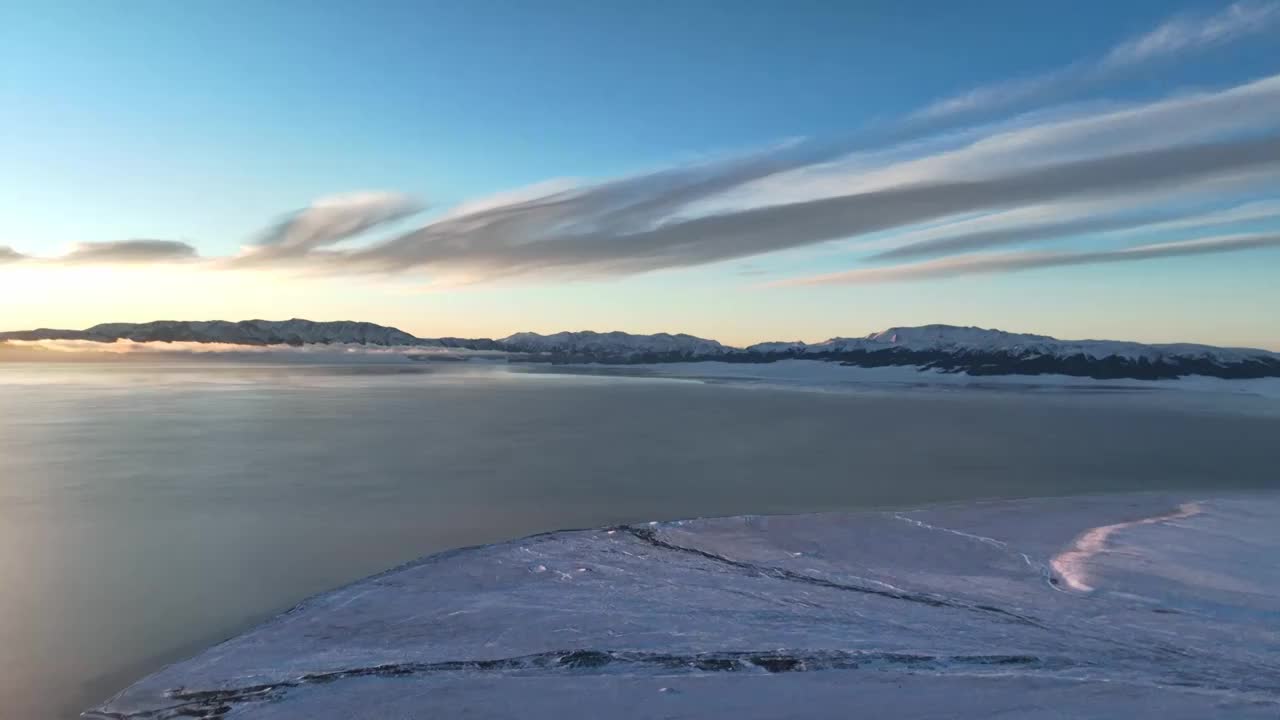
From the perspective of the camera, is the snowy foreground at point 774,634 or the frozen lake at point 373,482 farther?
the frozen lake at point 373,482

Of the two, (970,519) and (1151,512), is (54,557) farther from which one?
(1151,512)

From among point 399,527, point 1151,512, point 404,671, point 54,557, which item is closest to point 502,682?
point 404,671

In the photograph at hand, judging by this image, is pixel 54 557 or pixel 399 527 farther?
pixel 399 527

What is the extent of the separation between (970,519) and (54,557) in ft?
29.7

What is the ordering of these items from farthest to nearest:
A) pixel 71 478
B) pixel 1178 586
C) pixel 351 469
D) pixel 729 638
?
pixel 351 469 → pixel 71 478 → pixel 1178 586 → pixel 729 638

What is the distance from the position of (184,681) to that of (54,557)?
3.65 meters

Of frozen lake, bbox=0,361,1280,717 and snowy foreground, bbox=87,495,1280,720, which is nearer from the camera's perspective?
snowy foreground, bbox=87,495,1280,720

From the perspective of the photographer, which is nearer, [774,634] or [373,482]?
[774,634]

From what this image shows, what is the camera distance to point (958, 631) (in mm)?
4777

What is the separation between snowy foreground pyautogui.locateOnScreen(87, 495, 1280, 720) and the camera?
383 cm

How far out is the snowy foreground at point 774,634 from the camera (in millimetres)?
3832

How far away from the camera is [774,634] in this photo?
15.4 ft

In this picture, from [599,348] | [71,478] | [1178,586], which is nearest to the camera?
[1178,586]

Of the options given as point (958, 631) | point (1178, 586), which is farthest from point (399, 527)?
point (1178, 586)
